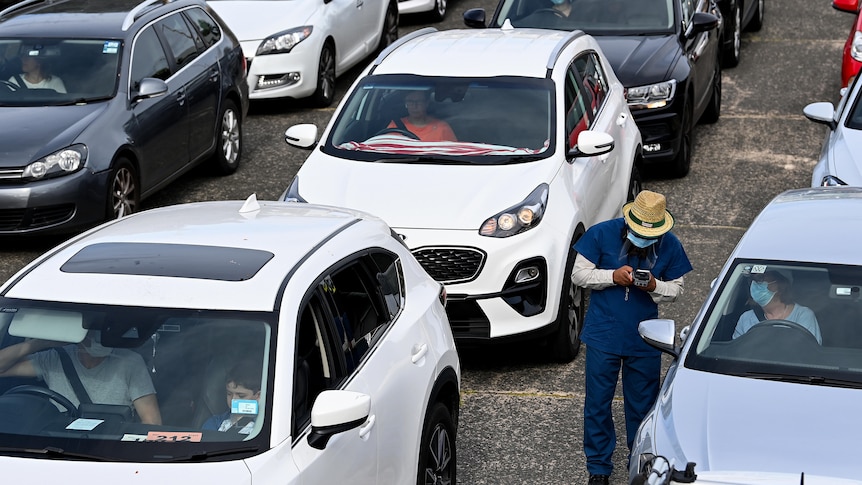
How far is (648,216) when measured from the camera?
708 cm

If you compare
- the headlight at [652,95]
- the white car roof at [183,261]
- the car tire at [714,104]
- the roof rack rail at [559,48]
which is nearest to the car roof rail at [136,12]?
the roof rack rail at [559,48]

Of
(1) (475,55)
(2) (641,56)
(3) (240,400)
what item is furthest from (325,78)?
(3) (240,400)

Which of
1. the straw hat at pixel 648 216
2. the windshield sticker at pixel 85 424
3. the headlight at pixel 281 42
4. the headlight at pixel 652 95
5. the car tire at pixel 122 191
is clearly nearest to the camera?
the windshield sticker at pixel 85 424

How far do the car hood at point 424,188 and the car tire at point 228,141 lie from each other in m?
3.76

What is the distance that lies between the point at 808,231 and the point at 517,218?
226cm

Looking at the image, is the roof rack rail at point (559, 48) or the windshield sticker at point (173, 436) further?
the roof rack rail at point (559, 48)

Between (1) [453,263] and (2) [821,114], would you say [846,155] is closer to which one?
(2) [821,114]

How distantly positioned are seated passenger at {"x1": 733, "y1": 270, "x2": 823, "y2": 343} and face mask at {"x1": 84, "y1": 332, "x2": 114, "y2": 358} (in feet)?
9.40

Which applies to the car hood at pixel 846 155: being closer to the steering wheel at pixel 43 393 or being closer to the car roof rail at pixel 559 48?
the car roof rail at pixel 559 48

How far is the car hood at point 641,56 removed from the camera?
12.3 meters

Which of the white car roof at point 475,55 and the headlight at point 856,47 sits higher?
the white car roof at point 475,55

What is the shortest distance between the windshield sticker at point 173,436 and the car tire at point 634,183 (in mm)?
6065

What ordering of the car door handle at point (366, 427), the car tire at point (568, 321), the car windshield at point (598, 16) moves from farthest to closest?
the car windshield at point (598, 16), the car tire at point (568, 321), the car door handle at point (366, 427)

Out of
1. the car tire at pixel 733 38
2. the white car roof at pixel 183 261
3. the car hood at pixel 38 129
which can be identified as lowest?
the car tire at pixel 733 38
